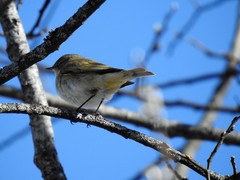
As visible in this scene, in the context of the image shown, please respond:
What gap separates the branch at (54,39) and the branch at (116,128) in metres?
0.23

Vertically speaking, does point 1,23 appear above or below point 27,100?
above

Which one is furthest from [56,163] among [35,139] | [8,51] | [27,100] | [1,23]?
[1,23]

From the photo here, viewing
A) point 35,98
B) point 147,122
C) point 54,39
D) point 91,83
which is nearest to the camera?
point 54,39

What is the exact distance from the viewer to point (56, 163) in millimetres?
4055

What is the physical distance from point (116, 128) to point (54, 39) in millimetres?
793

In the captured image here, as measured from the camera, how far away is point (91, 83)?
493 centimetres

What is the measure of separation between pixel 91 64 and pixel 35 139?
54.6 inches

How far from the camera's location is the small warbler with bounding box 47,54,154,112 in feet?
15.7

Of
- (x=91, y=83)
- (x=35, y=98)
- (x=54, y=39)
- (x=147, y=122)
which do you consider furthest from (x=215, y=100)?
(x=54, y=39)

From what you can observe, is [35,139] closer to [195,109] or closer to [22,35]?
[22,35]

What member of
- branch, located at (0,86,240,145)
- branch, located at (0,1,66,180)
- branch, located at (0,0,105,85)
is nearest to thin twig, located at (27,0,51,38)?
branch, located at (0,1,66,180)

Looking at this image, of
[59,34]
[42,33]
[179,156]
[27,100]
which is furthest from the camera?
[42,33]

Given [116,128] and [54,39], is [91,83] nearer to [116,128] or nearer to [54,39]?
[116,128]

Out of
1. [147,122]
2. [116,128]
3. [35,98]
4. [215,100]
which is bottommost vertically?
[116,128]
